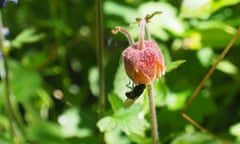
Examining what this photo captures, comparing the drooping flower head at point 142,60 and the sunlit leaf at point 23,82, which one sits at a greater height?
the drooping flower head at point 142,60

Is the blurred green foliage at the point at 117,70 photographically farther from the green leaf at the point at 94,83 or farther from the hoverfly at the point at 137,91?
the hoverfly at the point at 137,91

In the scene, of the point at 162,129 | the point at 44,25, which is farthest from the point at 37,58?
the point at 162,129

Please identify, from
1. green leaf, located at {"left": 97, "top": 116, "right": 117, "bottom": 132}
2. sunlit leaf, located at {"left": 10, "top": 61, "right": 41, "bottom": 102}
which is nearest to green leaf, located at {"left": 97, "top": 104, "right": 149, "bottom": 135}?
green leaf, located at {"left": 97, "top": 116, "right": 117, "bottom": 132}

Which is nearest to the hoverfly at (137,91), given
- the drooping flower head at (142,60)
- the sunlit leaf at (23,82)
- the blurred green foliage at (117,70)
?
the drooping flower head at (142,60)

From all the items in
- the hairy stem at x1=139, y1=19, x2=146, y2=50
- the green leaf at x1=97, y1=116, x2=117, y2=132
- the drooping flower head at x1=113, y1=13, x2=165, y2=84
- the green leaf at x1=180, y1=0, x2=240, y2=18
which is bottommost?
the green leaf at x1=97, y1=116, x2=117, y2=132

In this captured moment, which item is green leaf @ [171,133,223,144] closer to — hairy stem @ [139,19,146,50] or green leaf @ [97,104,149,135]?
green leaf @ [97,104,149,135]

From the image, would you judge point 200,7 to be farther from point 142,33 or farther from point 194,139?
point 142,33

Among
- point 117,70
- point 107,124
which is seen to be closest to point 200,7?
point 117,70
